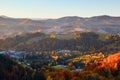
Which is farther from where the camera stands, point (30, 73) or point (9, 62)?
point (9, 62)

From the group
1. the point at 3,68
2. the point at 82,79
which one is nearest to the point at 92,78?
the point at 82,79

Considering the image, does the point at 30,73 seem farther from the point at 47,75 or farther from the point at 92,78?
the point at 92,78

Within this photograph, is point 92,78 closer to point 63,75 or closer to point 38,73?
point 63,75

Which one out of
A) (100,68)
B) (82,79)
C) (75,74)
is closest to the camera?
(82,79)

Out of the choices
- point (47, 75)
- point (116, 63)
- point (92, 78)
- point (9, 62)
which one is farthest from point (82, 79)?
point (9, 62)

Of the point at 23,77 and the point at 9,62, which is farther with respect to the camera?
the point at 9,62

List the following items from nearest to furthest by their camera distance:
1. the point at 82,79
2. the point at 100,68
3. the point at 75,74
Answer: the point at 82,79, the point at 75,74, the point at 100,68

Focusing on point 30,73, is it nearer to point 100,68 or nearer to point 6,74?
point 6,74

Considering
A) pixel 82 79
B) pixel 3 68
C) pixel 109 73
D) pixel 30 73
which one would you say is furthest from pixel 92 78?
pixel 3 68
